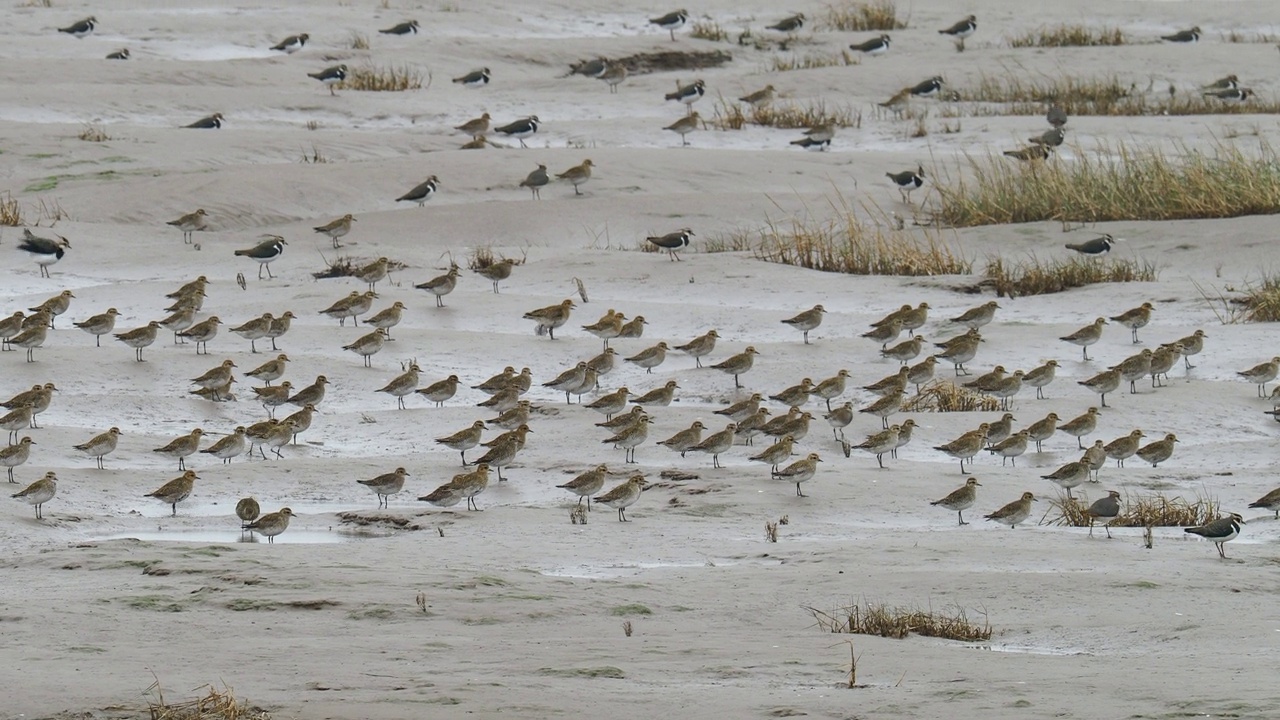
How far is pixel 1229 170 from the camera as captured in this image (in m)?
23.5

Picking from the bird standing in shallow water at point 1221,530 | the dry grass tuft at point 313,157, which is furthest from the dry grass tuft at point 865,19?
the bird standing in shallow water at point 1221,530

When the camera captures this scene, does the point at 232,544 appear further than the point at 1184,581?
Yes

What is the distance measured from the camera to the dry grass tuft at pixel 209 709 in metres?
7.69

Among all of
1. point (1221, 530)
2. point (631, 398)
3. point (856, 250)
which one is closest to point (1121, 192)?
point (856, 250)

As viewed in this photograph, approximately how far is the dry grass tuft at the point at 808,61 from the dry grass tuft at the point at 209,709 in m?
28.0

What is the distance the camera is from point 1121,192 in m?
23.8

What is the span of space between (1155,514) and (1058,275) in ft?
26.4

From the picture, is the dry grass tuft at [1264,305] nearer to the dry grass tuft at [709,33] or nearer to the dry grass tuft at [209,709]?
the dry grass tuft at [209,709]

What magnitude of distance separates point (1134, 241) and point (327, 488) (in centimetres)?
1233

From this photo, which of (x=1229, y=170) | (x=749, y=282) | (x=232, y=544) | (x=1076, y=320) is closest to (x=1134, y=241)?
(x=1229, y=170)

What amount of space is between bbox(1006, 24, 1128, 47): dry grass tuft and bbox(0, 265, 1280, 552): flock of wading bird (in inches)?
734

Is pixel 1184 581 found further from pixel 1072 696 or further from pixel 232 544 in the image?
pixel 232 544

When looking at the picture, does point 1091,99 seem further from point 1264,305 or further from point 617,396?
point 617,396

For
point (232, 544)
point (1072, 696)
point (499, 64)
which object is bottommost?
point (499, 64)
